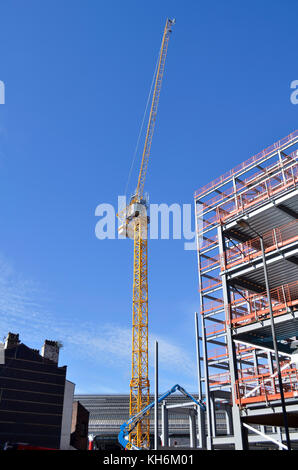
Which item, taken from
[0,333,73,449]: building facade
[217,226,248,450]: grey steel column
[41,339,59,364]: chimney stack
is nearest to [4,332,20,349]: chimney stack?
[0,333,73,449]: building facade

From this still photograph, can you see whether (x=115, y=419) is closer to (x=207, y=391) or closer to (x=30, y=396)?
(x=30, y=396)

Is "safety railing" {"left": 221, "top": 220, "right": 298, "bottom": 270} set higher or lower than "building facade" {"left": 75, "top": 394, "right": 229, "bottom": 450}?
higher

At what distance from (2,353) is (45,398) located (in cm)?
981

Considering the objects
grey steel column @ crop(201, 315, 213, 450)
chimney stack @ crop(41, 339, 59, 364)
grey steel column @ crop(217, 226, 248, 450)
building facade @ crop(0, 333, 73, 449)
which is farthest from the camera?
chimney stack @ crop(41, 339, 59, 364)

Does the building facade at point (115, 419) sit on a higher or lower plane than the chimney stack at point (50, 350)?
lower

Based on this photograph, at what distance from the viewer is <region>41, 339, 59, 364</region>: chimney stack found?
69312 mm

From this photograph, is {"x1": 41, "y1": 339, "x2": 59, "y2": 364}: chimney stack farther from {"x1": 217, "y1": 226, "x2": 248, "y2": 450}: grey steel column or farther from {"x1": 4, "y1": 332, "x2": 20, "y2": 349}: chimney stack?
{"x1": 217, "y1": 226, "x2": 248, "y2": 450}: grey steel column

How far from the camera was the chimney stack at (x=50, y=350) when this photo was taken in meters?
69.3

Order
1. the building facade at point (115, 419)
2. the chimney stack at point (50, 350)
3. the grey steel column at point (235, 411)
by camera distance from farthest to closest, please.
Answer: the building facade at point (115, 419)
the chimney stack at point (50, 350)
the grey steel column at point (235, 411)

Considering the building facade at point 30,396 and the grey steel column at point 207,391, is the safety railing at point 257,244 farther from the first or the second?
the building facade at point 30,396

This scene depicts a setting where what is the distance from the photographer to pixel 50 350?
7025 centimetres

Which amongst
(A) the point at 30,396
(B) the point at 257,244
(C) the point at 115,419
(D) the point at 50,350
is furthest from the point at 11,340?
(B) the point at 257,244

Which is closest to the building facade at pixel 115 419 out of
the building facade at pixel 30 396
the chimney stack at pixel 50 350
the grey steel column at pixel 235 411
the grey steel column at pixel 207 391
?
the building facade at pixel 30 396
